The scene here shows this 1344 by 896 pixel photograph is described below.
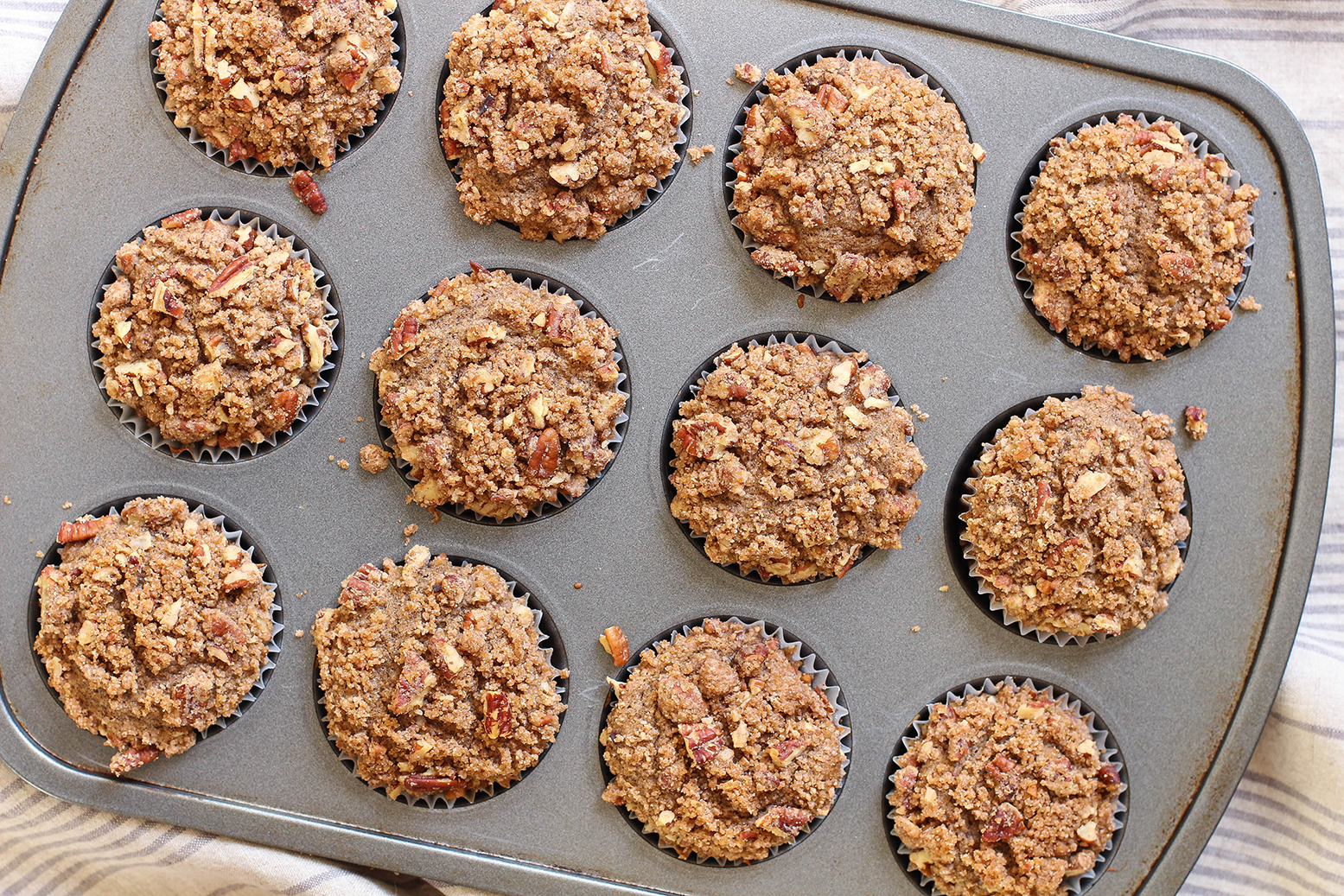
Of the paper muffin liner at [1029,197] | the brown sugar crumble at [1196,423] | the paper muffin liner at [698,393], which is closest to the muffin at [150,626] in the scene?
the paper muffin liner at [698,393]

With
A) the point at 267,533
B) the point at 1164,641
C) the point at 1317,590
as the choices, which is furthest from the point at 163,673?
the point at 1317,590

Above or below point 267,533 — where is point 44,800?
below

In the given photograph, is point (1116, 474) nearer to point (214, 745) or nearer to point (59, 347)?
point (214, 745)

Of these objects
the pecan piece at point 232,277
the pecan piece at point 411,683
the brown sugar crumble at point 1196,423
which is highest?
the pecan piece at point 232,277

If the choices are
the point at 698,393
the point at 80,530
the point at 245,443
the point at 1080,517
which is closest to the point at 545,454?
the point at 698,393

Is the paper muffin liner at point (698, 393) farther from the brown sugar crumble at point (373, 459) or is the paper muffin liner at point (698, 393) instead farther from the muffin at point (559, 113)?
the brown sugar crumble at point (373, 459)

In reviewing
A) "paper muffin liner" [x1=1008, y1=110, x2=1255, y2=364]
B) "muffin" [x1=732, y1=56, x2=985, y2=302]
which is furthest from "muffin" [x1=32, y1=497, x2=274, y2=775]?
"paper muffin liner" [x1=1008, y1=110, x2=1255, y2=364]

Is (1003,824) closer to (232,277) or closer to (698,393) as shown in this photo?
(698,393)
